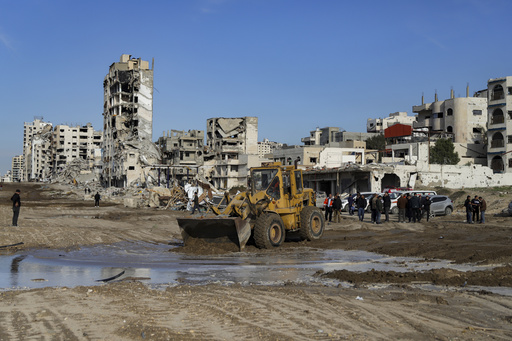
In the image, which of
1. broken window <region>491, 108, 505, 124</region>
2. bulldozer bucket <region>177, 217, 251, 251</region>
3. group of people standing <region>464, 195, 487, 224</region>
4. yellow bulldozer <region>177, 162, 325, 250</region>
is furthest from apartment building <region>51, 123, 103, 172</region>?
bulldozer bucket <region>177, 217, 251, 251</region>

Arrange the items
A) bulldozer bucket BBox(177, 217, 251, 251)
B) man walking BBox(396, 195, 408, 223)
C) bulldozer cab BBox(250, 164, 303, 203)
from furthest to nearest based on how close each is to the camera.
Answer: man walking BBox(396, 195, 408, 223) < bulldozer cab BBox(250, 164, 303, 203) < bulldozer bucket BBox(177, 217, 251, 251)

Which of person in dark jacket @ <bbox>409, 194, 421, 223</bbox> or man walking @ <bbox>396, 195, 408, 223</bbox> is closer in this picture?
person in dark jacket @ <bbox>409, 194, 421, 223</bbox>

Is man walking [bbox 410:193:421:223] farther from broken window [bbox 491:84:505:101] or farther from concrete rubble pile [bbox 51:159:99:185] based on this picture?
concrete rubble pile [bbox 51:159:99:185]

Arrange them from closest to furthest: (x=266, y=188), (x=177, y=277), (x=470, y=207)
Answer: (x=177, y=277), (x=266, y=188), (x=470, y=207)

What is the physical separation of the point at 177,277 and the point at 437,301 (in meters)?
5.51

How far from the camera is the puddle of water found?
11.2 m

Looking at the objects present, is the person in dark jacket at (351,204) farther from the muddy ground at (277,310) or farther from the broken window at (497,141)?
the broken window at (497,141)

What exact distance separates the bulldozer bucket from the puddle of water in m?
0.68

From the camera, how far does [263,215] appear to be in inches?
663

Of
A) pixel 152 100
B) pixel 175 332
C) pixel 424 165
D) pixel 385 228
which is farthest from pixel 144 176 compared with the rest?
pixel 175 332

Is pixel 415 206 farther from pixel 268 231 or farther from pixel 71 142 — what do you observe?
pixel 71 142

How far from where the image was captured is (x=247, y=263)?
14.0m

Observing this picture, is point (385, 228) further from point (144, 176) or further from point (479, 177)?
point (144, 176)

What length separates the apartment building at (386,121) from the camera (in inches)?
4948
